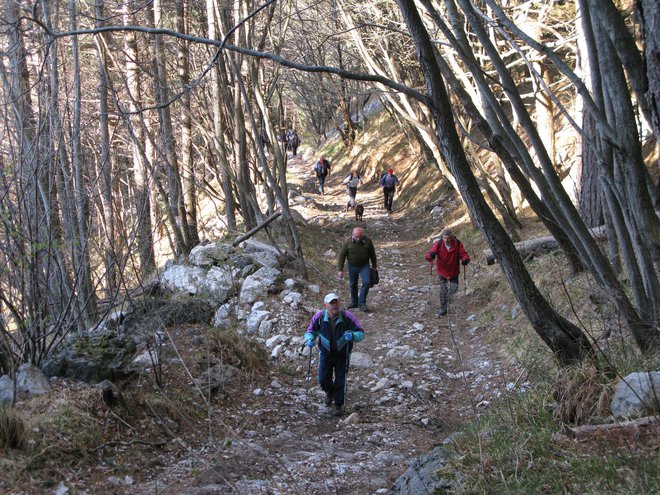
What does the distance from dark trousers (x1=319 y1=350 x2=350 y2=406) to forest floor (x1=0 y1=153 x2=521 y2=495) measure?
10.3 inches

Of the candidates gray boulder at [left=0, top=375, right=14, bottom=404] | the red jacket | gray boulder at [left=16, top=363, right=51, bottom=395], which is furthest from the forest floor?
the red jacket

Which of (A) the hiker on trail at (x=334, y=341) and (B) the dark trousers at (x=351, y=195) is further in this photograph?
(B) the dark trousers at (x=351, y=195)

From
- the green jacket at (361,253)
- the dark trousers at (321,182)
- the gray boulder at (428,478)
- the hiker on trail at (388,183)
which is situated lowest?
the gray boulder at (428,478)

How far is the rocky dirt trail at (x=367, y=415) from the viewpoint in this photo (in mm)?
4699

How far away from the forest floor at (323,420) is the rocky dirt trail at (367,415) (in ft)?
0.05

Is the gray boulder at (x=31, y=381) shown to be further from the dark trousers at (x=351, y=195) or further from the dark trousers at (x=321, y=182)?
the dark trousers at (x=321, y=182)

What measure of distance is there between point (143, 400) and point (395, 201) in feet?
63.5

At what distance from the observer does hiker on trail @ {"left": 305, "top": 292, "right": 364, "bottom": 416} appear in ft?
22.5

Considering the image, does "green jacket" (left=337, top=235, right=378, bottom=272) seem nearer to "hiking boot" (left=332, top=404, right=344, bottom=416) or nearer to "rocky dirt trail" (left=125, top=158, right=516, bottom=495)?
"rocky dirt trail" (left=125, top=158, right=516, bottom=495)

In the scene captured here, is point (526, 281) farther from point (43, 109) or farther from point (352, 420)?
point (43, 109)

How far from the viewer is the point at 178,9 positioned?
13688 millimetres

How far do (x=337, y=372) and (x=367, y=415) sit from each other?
595mm

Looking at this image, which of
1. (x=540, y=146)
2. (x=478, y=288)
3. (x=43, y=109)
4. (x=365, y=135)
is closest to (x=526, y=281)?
(x=540, y=146)

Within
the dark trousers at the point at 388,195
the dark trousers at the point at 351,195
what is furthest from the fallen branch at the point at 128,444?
the dark trousers at the point at 388,195
